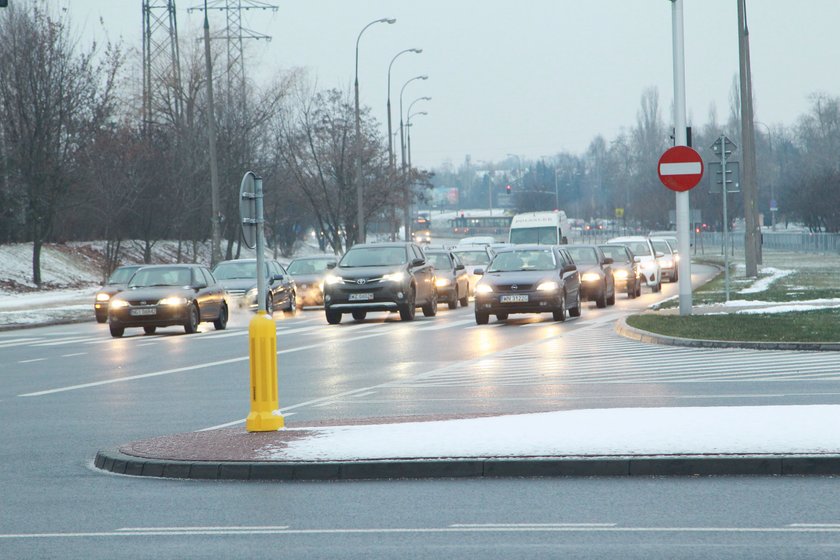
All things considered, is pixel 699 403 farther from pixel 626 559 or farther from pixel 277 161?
pixel 277 161

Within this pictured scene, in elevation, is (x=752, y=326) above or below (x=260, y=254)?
below

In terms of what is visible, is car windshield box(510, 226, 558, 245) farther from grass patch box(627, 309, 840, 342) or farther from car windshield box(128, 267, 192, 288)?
grass patch box(627, 309, 840, 342)

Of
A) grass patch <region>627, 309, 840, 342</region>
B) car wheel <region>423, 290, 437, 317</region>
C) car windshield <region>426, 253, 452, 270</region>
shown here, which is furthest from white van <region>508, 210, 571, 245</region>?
grass patch <region>627, 309, 840, 342</region>

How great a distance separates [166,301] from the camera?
29.7 meters

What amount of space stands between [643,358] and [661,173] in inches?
258

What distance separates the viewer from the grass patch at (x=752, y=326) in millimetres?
21750

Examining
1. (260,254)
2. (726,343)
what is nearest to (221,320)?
(726,343)

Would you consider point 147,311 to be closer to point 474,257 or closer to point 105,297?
point 105,297

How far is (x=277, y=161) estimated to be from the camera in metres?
78.6

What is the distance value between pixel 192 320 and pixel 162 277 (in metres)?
1.56

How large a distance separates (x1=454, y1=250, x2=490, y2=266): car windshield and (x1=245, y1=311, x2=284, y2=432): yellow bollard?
34.9 m

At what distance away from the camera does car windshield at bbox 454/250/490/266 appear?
47.0 m

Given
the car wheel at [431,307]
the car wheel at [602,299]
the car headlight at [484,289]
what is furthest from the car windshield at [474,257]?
the car headlight at [484,289]

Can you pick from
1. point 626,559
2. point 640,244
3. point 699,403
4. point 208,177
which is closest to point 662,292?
point 640,244
